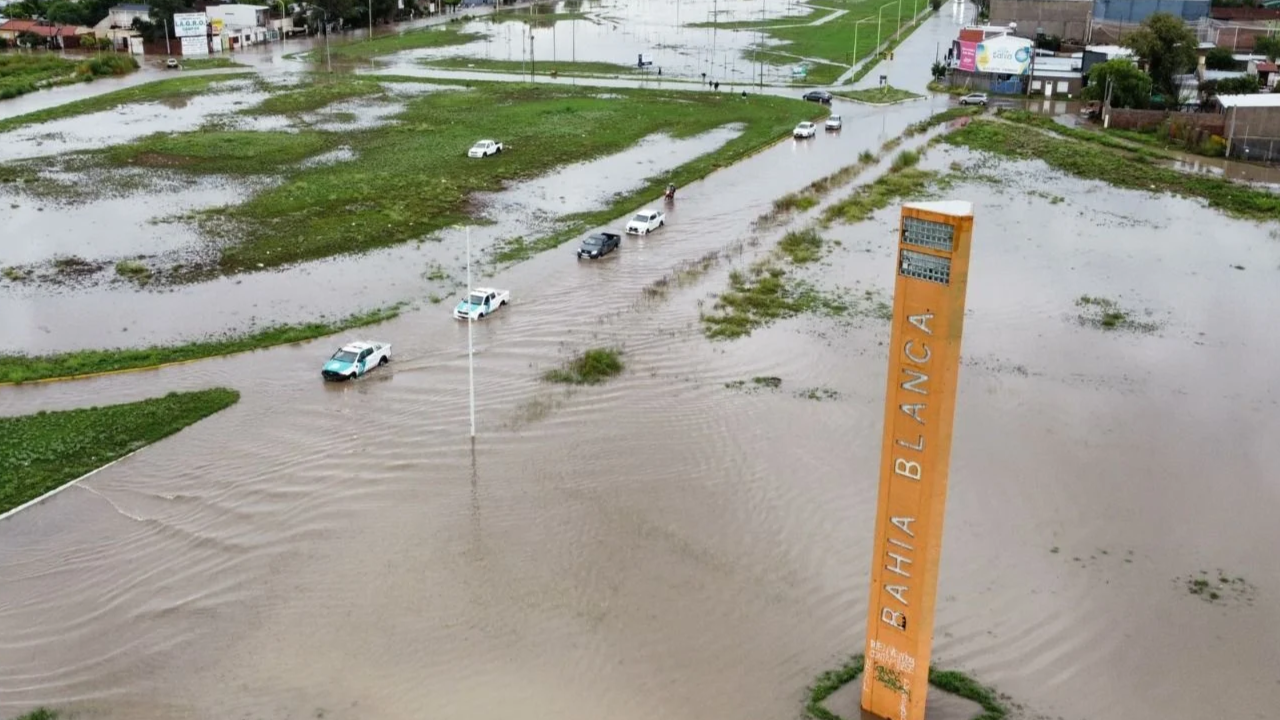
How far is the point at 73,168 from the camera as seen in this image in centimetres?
5425

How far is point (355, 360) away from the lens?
1145 inches

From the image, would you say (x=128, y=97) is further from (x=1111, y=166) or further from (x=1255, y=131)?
(x=1255, y=131)

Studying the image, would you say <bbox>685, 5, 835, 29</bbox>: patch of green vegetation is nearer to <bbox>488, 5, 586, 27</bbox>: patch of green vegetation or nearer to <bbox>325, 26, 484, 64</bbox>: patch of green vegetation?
<bbox>488, 5, 586, 27</bbox>: patch of green vegetation

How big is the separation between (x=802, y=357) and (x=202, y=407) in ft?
53.3

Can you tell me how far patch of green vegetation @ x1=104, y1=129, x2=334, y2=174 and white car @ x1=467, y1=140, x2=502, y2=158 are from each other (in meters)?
8.33

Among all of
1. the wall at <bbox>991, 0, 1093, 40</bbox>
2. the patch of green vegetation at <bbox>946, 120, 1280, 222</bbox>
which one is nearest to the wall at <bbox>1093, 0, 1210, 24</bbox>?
the wall at <bbox>991, 0, 1093, 40</bbox>

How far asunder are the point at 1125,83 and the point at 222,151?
55.7 m

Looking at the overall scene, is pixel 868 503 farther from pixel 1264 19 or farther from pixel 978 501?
pixel 1264 19

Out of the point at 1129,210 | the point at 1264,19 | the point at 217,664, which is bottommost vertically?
the point at 217,664

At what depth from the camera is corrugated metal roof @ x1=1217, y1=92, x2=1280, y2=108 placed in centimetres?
6018

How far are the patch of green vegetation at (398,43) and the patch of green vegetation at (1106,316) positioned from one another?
76.6 metres

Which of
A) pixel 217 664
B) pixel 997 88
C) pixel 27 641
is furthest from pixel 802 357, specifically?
pixel 997 88

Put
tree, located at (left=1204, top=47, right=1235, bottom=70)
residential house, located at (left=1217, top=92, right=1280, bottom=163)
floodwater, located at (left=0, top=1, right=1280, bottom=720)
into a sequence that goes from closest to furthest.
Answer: floodwater, located at (left=0, top=1, right=1280, bottom=720) → residential house, located at (left=1217, top=92, right=1280, bottom=163) → tree, located at (left=1204, top=47, right=1235, bottom=70)

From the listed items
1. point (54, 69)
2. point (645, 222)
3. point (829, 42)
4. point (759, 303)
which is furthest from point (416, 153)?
point (829, 42)
